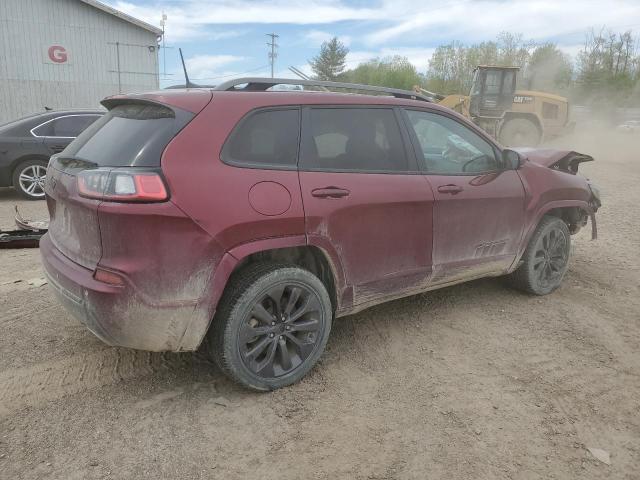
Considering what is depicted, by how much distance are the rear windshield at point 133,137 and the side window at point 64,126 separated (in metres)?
6.51

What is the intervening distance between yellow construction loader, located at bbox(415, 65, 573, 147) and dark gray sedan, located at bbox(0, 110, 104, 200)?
11.9 metres

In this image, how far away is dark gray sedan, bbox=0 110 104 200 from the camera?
854 cm

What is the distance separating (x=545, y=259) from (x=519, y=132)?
16553mm

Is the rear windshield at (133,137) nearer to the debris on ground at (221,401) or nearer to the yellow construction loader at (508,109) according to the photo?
the debris on ground at (221,401)

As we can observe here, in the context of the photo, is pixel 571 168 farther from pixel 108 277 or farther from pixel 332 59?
pixel 332 59

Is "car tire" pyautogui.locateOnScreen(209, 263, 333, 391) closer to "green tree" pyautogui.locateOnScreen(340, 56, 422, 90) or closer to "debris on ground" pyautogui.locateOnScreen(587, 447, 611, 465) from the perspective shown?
"debris on ground" pyautogui.locateOnScreen(587, 447, 611, 465)

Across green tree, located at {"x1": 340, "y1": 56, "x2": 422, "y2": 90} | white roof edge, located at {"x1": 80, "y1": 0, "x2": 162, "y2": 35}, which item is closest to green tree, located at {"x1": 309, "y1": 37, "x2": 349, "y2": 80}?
green tree, located at {"x1": 340, "y1": 56, "x2": 422, "y2": 90}

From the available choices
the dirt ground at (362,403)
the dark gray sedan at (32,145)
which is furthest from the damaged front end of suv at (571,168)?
the dark gray sedan at (32,145)

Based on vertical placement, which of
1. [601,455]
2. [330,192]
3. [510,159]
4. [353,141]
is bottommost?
[601,455]

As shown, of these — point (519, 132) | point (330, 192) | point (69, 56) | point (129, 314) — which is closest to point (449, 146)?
point (330, 192)

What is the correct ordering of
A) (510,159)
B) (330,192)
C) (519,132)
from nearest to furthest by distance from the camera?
(330,192)
(510,159)
(519,132)

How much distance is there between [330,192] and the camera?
121 inches

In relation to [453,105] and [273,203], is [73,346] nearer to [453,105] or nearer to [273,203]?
[273,203]

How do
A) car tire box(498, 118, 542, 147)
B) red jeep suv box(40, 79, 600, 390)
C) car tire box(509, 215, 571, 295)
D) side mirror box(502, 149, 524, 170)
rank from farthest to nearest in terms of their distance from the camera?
1. car tire box(498, 118, 542, 147)
2. car tire box(509, 215, 571, 295)
3. side mirror box(502, 149, 524, 170)
4. red jeep suv box(40, 79, 600, 390)
